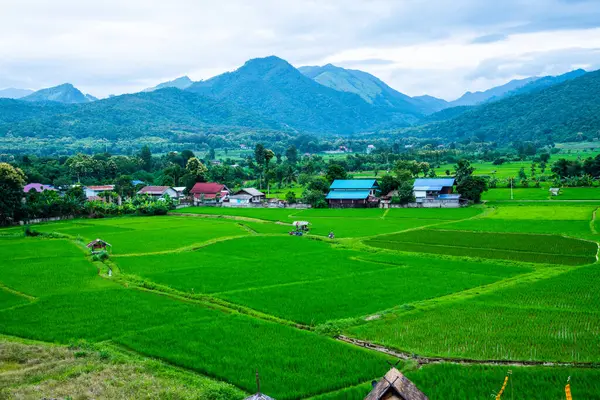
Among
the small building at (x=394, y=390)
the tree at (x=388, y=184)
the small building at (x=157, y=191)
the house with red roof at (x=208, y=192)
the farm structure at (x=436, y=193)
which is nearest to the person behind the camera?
the small building at (x=394, y=390)

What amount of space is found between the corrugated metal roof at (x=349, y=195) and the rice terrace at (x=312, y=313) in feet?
68.2

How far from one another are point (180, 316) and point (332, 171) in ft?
167

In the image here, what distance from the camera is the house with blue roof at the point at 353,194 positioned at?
201ft

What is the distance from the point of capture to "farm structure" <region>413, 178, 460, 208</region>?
2249 inches

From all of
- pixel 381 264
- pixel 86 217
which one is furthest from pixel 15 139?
pixel 381 264

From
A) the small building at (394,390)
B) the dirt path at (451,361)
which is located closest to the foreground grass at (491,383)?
the dirt path at (451,361)

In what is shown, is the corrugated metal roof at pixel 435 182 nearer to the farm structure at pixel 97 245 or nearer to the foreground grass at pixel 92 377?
the farm structure at pixel 97 245

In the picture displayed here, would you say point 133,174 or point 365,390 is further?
point 133,174

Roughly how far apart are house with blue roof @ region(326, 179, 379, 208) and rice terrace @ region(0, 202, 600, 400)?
20864 mm

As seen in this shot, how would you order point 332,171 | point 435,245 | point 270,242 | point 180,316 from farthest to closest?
point 332,171 < point 270,242 < point 435,245 < point 180,316

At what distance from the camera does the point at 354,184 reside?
63.7m

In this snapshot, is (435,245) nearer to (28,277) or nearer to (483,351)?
(483,351)

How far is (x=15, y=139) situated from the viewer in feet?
577

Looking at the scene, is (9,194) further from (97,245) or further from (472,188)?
(472,188)
